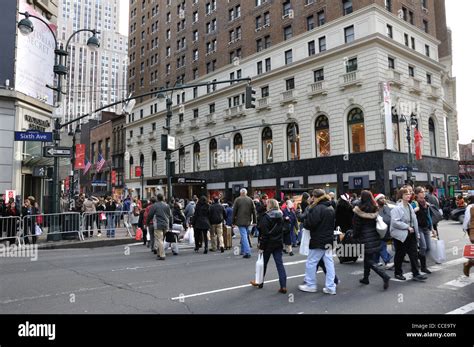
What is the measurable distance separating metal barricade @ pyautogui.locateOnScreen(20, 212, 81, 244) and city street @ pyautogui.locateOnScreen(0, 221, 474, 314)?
3.68 metres

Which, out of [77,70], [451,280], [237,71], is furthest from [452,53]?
[77,70]

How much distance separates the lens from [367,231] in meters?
7.21

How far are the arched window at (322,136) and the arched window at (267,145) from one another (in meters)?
5.71

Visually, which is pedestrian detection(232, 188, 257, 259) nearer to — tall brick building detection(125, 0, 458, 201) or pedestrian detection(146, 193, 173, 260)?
pedestrian detection(146, 193, 173, 260)

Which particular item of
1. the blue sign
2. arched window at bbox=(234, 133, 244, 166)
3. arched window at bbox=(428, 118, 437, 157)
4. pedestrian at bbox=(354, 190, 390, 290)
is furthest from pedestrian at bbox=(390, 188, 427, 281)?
arched window at bbox=(234, 133, 244, 166)

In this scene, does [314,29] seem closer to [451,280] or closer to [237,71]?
[237,71]

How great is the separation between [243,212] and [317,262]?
4.78m

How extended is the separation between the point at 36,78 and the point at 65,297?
2110 cm

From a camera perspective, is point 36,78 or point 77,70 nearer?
point 36,78

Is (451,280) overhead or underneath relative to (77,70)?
underneath

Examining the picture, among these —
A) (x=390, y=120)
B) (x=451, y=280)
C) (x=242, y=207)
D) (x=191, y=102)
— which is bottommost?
(x=451, y=280)

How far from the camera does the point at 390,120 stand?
94.0 ft

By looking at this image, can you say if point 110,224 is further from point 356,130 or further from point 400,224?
point 356,130

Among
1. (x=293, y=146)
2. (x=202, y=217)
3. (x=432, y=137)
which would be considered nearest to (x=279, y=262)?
(x=202, y=217)
